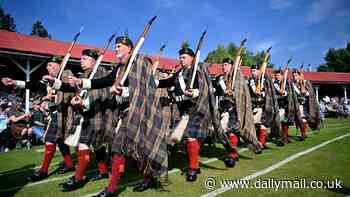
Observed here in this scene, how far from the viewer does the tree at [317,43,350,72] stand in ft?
198

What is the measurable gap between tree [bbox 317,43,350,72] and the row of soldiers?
62675 millimetres

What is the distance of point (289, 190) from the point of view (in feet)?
13.8

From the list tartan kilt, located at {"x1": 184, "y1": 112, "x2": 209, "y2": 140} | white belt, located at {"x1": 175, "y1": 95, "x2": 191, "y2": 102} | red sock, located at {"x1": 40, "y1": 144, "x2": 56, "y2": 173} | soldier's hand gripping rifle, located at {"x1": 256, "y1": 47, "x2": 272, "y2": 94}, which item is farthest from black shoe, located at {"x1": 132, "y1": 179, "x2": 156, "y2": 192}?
soldier's hand gripping rifle, located at {"x1": 256, "y1": 47, "x2": 272, "y2": 94}

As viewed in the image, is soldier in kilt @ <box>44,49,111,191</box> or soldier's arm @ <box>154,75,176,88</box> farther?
soldier's arm @ <box>154,75,176,88</box>

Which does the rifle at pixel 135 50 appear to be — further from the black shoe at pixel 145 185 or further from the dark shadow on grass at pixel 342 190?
the dark shadow on grass at pixel 342 190

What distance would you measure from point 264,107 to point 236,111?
72.6 inches

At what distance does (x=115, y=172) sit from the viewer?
12.8 feet

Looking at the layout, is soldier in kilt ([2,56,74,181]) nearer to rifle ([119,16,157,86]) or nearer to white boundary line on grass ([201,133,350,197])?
rifle ([119,16,157,86])

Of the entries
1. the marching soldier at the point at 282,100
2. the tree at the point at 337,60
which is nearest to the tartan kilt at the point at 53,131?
the marching soldier at the point at 282,100

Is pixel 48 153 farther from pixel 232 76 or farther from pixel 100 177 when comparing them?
pixel 232 76

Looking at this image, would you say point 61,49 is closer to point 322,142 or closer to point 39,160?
point 39,160

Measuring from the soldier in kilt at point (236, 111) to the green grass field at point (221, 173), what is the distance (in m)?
0.53

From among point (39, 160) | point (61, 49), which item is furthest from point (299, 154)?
point (61, 49)

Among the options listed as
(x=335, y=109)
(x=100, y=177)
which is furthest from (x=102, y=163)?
(x=335, y=109)
